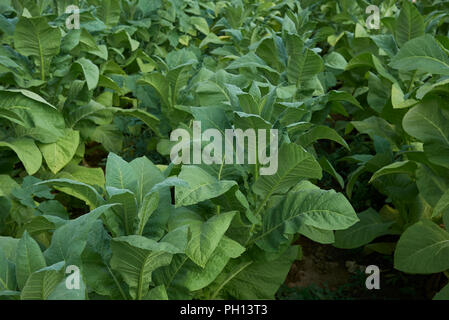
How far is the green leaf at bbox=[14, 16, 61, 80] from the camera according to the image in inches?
110

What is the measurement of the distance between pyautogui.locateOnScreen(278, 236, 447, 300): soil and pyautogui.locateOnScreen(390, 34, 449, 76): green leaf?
1151mm

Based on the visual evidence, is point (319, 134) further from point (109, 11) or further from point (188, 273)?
point (109, 11)

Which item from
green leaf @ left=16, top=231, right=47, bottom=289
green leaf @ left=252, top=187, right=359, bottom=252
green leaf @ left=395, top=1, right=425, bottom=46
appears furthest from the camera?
green leaf @ left=395, top=1, right=425, bottom=46

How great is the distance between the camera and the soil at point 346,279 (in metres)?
2.67

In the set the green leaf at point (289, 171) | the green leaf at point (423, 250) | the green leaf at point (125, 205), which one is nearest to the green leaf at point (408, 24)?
the green leaf at point (423, 250)

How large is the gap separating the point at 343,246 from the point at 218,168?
1183mm

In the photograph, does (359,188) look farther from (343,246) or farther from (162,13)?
(162,13)

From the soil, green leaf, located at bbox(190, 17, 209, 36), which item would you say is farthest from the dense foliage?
green leaf, located at bbox(190, 17, 209, 36)

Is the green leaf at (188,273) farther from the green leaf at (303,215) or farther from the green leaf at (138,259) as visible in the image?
the green leaf at (303,215)

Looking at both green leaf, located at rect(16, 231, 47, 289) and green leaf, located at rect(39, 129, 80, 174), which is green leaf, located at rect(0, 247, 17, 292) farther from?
green leaf, located at rect(39, 129, 80, 174)

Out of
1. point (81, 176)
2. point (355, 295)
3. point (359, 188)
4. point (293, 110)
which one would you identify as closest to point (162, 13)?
point (81, 176)

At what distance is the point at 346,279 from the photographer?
287 cm

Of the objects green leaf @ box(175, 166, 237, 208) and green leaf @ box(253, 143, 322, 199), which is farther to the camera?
green leaf @ box(253, 143, 322, 199)

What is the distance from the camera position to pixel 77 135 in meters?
3.08
